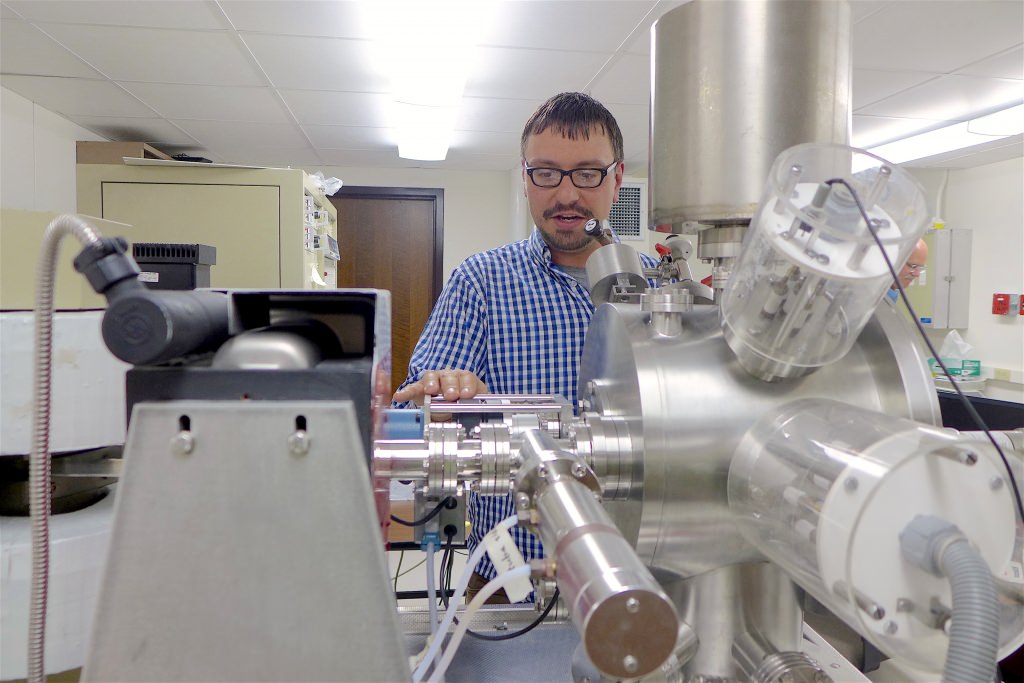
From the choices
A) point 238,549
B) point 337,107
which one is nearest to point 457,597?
point 238,549

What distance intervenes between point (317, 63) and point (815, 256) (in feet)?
8.14

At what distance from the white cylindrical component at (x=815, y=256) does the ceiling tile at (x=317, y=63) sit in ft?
7.11

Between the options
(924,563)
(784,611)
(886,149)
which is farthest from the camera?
(886,149)

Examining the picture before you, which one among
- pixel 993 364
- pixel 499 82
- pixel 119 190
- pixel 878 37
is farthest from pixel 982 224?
pixel 119 190

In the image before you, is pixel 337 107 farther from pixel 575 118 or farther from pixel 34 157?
pixel 575 118

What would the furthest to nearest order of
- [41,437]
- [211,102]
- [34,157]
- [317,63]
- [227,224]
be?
1. [211,102]
2. [34,157]
3. [227,224]
4. [317,63]
5. [41,437]

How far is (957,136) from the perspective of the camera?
132 inches

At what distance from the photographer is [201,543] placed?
14.8 inches

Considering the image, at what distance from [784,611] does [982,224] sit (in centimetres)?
459

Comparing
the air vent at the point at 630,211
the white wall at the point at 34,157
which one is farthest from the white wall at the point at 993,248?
the white wall at the point at 34,157

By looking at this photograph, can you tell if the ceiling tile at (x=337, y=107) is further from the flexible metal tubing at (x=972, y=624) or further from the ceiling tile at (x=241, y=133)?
the flexible metal tubing at (x=972, y=624)

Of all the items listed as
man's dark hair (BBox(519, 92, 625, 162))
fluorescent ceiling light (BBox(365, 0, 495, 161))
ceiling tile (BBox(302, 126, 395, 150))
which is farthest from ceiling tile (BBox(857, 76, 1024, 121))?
ceiling tile (BBox(302, 126, 395, 150))

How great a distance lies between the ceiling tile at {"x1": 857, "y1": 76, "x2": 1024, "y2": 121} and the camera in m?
2.66

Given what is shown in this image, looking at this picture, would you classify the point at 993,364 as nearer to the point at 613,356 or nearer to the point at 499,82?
the point at 499,82
